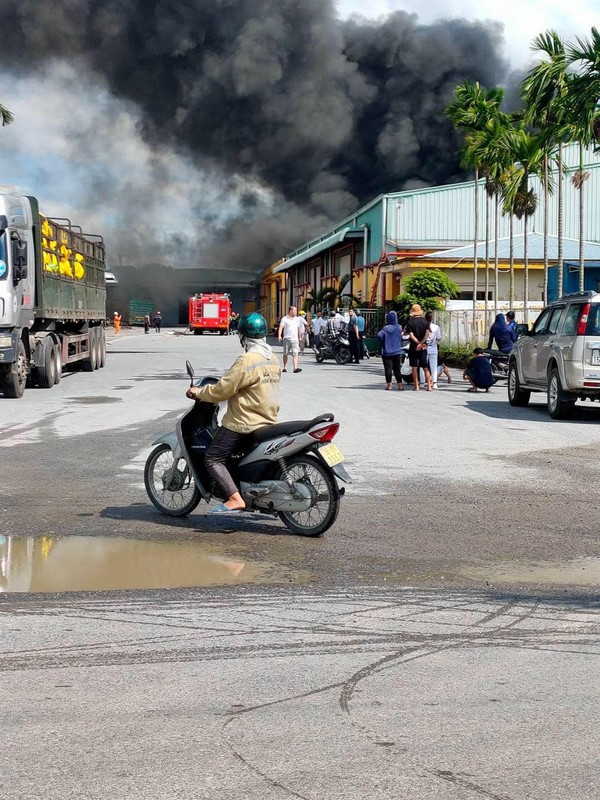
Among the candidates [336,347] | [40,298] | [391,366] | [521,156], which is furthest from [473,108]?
[40,298]

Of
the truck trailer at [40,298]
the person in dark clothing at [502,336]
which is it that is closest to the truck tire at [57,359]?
the truck trailer at [40,298]

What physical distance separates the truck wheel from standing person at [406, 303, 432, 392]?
23.3 feet

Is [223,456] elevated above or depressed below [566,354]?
below

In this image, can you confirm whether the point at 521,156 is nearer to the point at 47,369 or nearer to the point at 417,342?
the point at 417,342

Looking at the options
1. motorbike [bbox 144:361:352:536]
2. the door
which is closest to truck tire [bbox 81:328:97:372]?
the door

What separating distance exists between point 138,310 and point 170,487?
295ft

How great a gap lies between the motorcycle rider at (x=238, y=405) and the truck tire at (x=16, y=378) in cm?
1295

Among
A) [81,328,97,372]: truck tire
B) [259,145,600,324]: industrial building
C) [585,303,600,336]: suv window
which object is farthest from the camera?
[259,145,600,324]: industrial building

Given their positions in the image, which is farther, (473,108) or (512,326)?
(473,108)

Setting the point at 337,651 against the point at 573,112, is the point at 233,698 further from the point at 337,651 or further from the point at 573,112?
the point at 573,112

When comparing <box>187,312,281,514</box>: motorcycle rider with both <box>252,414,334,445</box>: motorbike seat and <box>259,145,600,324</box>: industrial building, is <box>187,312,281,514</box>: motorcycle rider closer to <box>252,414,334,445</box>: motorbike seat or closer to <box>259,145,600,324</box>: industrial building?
<box>252,414,334,445</box>: motorbike seat

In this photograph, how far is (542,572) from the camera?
6.96 m

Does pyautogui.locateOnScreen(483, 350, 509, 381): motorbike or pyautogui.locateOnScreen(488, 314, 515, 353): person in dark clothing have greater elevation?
pyautogui.locateOnScreen(488, 314, 515, 353): person in dark clothing

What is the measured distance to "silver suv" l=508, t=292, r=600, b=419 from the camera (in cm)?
1620
